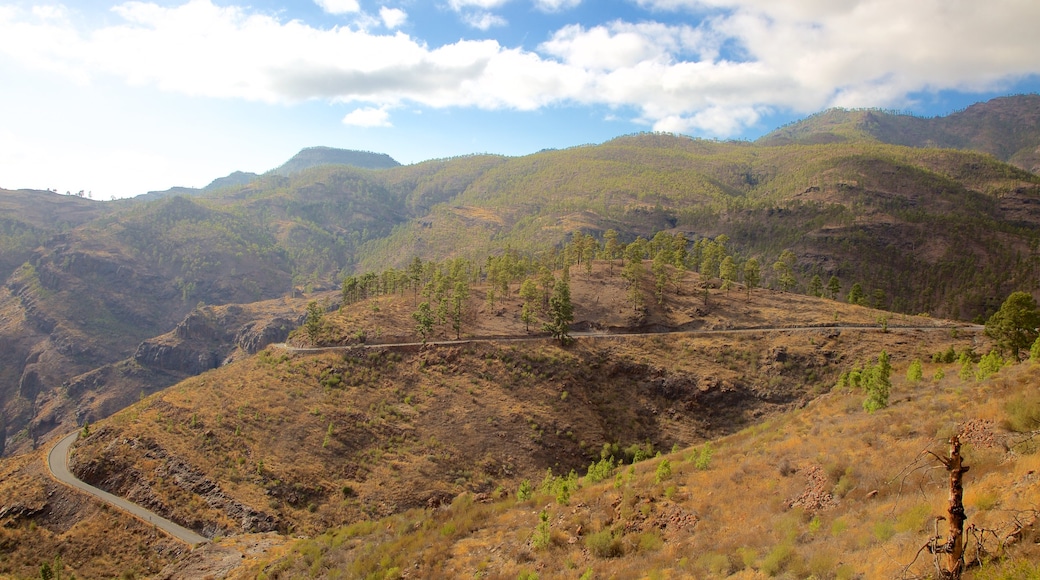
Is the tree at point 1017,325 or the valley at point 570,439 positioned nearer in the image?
the valley at point 570,439

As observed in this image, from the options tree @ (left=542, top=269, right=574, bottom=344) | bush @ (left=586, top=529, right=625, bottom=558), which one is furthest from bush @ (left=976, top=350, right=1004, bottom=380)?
tree @ (left=542, top=269, right=574, bottom=344)

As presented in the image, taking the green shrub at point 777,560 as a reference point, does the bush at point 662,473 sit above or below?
below

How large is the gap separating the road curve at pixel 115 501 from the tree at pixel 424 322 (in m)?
36.6

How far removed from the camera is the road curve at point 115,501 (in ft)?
146

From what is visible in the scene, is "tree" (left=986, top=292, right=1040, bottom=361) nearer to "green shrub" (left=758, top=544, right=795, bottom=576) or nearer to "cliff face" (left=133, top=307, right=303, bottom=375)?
"green shrub" (left=758, top=544, right=795, bottom=576)

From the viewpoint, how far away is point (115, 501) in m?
48.8

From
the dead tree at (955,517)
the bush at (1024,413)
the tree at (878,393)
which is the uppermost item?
the dead tree at (955,517)

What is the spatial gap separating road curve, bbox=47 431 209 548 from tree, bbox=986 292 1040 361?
260 ft

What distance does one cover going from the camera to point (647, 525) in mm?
23328

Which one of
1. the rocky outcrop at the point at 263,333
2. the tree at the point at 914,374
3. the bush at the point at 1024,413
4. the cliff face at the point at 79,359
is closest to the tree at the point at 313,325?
the tree at the point at 914,374

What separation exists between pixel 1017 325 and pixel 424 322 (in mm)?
69102

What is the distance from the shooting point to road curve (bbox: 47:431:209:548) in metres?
44.6

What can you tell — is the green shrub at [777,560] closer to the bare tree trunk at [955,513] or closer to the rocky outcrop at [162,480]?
the bare tree trunk at [955,513]

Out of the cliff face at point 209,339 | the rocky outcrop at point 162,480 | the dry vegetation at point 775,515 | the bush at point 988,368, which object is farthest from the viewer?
the cliff face at point 209,339
